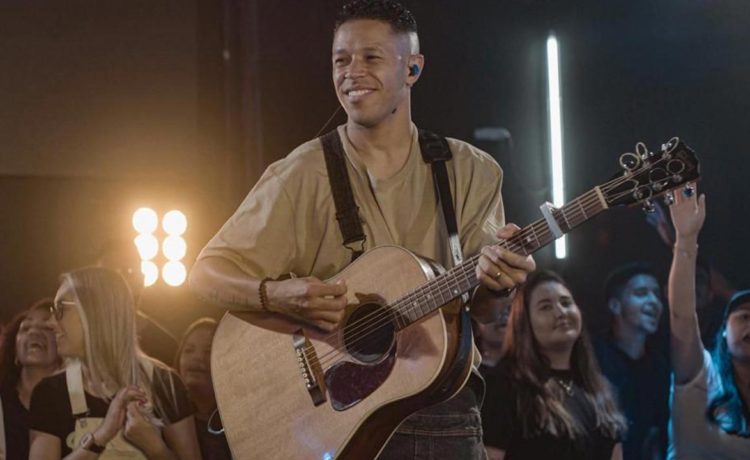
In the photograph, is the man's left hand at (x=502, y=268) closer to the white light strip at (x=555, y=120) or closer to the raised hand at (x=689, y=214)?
the raised hand at (x=689, y=214)

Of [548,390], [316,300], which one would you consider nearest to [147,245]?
[548,390]

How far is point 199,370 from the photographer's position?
521 centimetres

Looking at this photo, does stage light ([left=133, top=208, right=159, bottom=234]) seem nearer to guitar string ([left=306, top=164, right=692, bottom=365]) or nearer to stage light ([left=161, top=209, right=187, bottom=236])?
stage light ([left=161, top=209, right=187, bottom=236])

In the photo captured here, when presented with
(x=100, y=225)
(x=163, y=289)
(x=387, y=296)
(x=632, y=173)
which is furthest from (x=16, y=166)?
(x=632, y=173)

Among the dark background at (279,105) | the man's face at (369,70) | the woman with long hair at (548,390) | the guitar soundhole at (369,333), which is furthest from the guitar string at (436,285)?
the dark background at (279,105)

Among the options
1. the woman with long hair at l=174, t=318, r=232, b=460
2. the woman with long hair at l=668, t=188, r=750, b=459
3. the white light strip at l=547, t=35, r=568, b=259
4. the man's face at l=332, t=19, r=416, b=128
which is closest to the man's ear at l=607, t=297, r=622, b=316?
the woman with long hair at l=668, t=188, r=750, b=459

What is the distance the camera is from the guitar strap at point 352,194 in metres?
2.67

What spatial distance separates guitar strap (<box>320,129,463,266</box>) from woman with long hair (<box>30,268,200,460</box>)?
2.37m

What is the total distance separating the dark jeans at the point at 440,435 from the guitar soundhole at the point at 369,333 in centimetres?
20

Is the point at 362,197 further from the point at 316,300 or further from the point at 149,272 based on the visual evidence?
the point at 149,272

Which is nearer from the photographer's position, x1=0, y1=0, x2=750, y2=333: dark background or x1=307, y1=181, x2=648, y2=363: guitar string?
x1=307, y1=181, x2=648, y2=363: guitar string

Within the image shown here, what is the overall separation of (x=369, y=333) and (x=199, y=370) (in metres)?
2.80

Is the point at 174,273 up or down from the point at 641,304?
up

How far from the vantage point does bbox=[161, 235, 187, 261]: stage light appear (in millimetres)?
5500
